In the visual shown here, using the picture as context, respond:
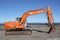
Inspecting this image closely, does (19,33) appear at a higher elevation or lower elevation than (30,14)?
lower

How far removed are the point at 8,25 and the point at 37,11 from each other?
559 centimetres

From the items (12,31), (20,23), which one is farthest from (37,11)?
(12,31)

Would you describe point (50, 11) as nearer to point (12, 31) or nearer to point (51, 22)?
point (51, 22)

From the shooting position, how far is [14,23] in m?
30.0

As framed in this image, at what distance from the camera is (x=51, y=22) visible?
31.4 meters

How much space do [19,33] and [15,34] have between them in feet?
2.06

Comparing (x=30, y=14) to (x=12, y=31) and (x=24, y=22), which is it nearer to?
(x=24, y=22)

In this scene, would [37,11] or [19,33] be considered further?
[37,11]

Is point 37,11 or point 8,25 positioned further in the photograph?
point 37,11

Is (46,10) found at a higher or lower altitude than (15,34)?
higher

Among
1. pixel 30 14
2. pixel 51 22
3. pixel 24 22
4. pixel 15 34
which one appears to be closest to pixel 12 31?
pixel 15 34

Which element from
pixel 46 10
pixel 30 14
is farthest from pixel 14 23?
pixel 46 10

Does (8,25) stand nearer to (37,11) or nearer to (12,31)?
(12,31)

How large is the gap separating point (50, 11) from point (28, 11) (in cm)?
373
